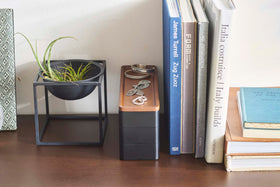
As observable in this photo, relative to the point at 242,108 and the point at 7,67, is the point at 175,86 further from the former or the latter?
the point at 7,67

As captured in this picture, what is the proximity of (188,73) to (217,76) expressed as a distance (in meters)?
0.07

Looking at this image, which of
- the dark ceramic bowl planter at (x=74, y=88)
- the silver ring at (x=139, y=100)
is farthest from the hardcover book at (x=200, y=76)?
the dark ceramic bowl planter at (x=74, y=88)

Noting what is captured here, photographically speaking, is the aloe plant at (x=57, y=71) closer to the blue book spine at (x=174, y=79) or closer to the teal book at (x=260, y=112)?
the blue book spine at (x=174, y=79)

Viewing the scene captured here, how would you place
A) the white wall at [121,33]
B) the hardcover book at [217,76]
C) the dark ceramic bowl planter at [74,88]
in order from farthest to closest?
1. the white wall at [121,33]
2. the dark ceramic bowl planter at [74,88]
3. the hardcover book at [217,76]

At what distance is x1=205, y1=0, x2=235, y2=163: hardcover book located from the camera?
2.94 feet

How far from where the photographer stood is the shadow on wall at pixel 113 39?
1.15 m

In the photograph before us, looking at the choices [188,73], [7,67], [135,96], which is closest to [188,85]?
[188,73]

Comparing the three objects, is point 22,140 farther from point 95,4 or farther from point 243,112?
point 243,112

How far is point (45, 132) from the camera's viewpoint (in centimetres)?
115

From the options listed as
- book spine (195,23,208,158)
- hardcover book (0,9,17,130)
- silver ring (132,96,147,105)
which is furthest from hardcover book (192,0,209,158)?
hardcover book (0,9,17,130)

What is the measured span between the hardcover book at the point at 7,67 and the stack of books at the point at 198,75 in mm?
399

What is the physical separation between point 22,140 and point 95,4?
15.6 inches

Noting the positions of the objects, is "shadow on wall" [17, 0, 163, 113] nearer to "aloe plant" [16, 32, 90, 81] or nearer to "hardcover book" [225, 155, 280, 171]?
"aloe plant" [16, 32, 90, 81]

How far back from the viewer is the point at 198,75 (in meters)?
0.97
